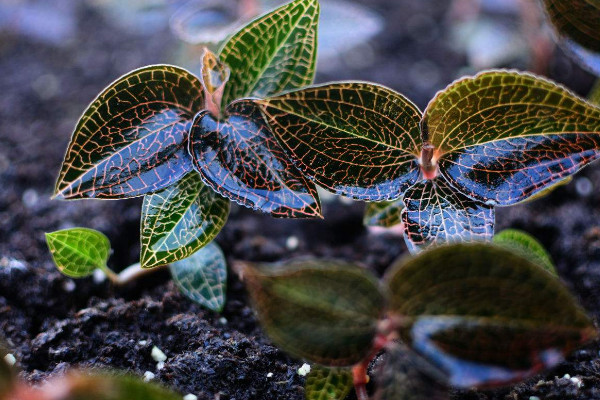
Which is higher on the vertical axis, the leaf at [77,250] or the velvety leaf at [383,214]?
the velvety leaf at [383,214]

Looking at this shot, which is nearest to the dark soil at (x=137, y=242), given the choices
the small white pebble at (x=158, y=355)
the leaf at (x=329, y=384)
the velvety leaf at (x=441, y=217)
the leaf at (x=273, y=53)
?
the small white pebble at (x=158, y=355)

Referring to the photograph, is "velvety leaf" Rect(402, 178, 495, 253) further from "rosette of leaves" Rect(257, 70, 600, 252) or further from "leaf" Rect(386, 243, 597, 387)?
"leaf" Rect(386, 243, 597, 387)

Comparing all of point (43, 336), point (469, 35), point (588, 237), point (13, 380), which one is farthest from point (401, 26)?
point (13, 380)

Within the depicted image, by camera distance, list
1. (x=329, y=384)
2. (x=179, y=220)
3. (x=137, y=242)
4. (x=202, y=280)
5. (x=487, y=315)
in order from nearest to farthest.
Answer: (x=487, y=315), (x=329, y=384), (x=179, y=220), (x=202, y=280), (x=137, y=242)

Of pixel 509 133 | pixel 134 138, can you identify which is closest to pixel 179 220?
pixel 134 138

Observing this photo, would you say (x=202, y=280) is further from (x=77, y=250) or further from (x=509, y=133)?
(x=509, y=133)

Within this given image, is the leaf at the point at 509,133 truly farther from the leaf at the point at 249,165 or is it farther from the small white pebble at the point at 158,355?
the small white pebble at the point at 158,355
